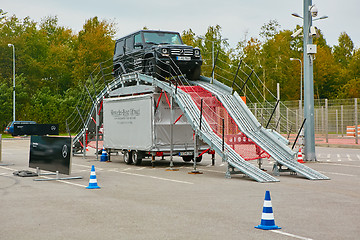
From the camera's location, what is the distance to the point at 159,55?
20375 millimetres

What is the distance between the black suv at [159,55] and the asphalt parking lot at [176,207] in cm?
596

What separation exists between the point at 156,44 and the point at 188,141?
4.47 meters

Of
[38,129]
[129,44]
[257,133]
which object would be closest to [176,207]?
[257,133]

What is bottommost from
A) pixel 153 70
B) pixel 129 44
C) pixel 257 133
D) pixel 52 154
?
pixel 52 154

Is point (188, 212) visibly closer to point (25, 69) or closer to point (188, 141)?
point (188, 141)

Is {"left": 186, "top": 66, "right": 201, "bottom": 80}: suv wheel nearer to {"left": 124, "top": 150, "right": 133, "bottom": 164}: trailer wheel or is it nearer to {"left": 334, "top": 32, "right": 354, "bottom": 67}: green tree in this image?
{"left": 124, "top": 150, "right": 133, "bottom": 164}: trailer wheel

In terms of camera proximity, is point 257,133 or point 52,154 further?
point 257,133

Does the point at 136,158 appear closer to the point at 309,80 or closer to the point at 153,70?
the point at 153,70

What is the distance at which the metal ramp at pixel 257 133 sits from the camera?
1549cm

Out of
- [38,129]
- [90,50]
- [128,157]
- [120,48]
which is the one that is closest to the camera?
[38,129]

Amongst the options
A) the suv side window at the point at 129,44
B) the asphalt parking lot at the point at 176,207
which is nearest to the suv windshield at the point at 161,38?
the suv side window at the point at 129,44

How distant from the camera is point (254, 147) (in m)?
17.3

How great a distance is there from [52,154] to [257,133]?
22.2 ft

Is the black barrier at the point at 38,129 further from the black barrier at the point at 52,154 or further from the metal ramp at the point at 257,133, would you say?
the metal ramp at the point at 257,133
